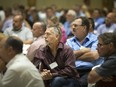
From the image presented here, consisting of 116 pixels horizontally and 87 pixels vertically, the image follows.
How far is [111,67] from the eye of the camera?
3.27 metres

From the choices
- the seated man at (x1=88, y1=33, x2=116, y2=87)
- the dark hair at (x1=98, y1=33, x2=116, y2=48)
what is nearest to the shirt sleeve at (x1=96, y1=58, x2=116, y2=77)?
the seated man at (x1=88, y1=33, x2=116, y2=87)

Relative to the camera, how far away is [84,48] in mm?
4270

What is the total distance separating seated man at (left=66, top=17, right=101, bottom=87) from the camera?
4.20 m

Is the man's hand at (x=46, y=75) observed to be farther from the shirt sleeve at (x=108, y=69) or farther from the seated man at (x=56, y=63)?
the shirt sleeve at (x=108, y=69)

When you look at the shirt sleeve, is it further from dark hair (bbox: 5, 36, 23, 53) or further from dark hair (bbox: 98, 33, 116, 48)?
dark hair (bbox: 5, 36, 23, 53)

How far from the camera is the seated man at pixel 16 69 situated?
2.85 m

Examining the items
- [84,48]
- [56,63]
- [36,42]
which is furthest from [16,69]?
[36,42]

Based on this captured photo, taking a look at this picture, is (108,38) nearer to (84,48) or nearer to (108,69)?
(108,69)

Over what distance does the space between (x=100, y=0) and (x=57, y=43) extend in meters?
13.5

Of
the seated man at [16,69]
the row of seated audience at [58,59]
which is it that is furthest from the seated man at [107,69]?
the seated man at [16,69]

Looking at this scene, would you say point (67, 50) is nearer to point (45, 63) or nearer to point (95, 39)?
point (45, 63)

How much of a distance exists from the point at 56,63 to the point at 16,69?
1153mm

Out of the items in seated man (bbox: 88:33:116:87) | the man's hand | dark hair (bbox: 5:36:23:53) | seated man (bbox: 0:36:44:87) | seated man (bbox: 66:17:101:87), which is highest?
dark hair (bbox: 5:36:23:53)

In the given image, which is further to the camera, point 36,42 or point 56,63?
point 36,42
